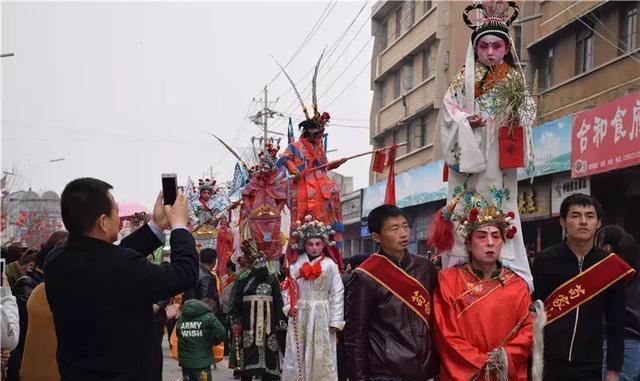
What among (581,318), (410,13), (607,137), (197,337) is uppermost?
(410,13)

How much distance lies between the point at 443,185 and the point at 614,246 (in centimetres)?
1659

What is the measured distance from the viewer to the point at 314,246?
8805 mm

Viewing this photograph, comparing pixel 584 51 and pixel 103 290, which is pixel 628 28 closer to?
pixel 584 51

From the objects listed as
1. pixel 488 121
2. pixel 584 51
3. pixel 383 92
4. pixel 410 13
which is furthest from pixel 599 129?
pixel 383 92

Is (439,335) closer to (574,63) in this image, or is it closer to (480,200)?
(480,200)

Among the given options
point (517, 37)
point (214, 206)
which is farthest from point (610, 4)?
point (214, 206)

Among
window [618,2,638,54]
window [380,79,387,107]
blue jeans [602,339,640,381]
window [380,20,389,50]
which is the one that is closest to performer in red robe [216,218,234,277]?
window [618,2,638,54]

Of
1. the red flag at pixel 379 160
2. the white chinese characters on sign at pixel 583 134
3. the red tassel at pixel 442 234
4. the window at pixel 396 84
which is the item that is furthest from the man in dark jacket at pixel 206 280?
the window at pixel 396 84

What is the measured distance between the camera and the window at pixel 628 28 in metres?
16.2

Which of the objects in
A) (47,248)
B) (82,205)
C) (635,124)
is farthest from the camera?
(635,124)

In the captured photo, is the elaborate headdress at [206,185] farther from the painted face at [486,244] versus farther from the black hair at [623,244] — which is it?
the painted face at [486,244]

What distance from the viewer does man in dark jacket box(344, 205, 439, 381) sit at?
471 centimetres

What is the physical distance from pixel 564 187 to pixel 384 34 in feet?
64.3

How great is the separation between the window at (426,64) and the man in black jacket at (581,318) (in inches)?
936
